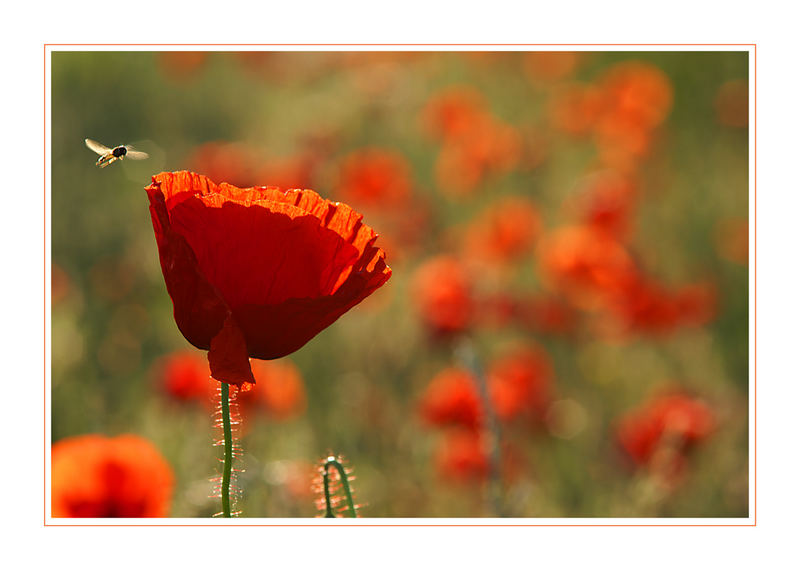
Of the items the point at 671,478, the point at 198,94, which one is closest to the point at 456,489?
the point at 671,478

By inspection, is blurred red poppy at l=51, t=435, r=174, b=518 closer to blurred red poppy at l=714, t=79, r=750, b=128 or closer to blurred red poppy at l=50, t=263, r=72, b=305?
blurred red poppy at l=50, t=263, r=72, b=305

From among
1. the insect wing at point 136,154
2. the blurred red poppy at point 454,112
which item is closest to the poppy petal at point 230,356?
the insect wing at point 136,154

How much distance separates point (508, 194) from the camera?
9.05 feet

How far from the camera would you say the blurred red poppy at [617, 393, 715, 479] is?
1677 millimetres

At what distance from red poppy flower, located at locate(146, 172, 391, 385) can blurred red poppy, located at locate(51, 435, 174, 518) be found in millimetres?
508

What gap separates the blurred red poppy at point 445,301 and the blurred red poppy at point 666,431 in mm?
431

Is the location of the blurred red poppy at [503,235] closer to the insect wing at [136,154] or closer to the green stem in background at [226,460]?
the insect wing at [136,154]

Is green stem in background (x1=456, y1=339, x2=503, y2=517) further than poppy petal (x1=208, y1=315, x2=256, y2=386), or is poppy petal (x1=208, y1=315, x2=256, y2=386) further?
green stem in background (x1=456, y1=339, x2=503, y2=517)

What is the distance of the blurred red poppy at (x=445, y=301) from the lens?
2.08 m

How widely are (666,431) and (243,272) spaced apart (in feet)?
3.76

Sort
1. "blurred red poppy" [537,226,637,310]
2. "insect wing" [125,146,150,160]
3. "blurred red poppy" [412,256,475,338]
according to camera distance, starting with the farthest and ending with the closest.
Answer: "blurred red poppy" [537,226,637,310]
"blurred red poppy" [412,256,475,338]
"insect wing" [125,146,150,160]
